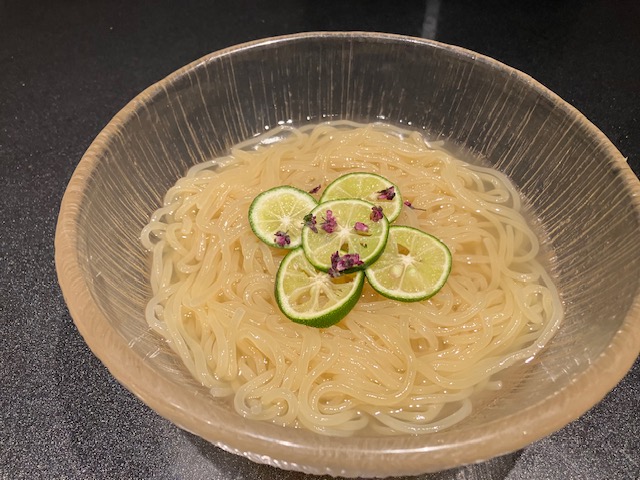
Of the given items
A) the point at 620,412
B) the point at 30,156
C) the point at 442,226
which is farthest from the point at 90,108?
the point at 620,412

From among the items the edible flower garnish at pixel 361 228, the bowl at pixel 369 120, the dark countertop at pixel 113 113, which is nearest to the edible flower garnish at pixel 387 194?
the edible flower garnish at pixel 361 228

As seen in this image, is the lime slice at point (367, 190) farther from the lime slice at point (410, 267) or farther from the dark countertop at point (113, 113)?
the dark countertop at point (113, 113)

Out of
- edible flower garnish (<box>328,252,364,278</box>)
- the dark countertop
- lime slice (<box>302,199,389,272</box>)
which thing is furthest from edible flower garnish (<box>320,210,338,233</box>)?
the dark countertop

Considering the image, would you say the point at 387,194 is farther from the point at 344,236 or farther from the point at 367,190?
the point at 344,236

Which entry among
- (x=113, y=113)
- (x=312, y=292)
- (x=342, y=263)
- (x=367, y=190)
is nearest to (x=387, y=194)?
(x=367, y=190)

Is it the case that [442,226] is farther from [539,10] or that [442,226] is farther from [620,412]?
[539,10]

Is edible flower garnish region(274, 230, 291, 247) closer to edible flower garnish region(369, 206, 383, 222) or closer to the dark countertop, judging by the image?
edible flower garnish region(369, 206, 383, 222)
